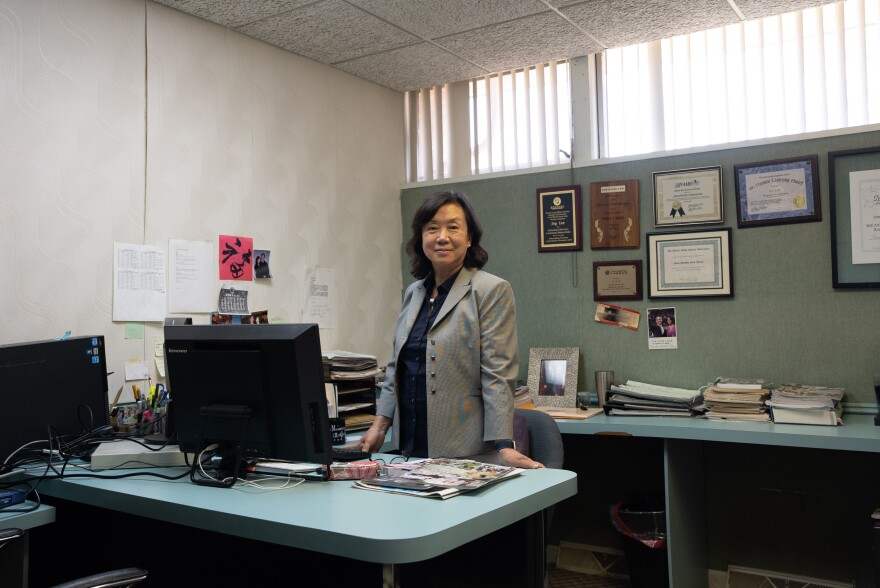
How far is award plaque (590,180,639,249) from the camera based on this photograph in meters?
3.38

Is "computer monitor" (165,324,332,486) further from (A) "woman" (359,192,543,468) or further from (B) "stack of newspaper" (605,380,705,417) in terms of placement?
(B) "stack of newspaper" (605,380,705,417)

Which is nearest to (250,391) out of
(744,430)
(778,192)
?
(744,430)

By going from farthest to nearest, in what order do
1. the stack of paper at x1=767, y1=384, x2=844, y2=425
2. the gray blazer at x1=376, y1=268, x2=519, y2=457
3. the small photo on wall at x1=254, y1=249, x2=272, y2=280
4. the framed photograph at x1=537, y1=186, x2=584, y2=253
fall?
1. the framed photograph at x1=537, y1=186, x2=584, y2=253
2. the small photo on wall at x1=254, y1=249, x2=272, y2=280
3. the stack of paper at x1=767, y1=384, x2=844, y2=425
4. the gray blazer at x1=376, y1=268, x2=519, y2=457

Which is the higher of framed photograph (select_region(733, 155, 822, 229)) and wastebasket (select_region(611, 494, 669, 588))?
framed photograph (select_region(733, 155, 822, 229))

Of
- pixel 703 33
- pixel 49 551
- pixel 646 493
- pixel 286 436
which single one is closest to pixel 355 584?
pixel 286 436

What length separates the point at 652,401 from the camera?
121 inches

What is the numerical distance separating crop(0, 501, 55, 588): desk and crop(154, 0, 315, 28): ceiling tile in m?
1.93

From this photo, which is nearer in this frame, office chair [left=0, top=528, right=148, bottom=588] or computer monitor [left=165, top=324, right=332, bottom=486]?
office chair [left=0, top=528, right=148, bottom=588]

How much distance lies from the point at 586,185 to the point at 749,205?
2.37ft

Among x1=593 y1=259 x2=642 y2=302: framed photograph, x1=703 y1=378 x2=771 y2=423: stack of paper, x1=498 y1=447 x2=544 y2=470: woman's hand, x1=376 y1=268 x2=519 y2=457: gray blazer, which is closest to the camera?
x1=498 y1=447 x2=544 y2=470: woman's hand

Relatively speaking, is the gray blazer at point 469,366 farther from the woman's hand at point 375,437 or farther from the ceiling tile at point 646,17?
the ceiling tile at point 646,17

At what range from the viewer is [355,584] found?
5.44 ft

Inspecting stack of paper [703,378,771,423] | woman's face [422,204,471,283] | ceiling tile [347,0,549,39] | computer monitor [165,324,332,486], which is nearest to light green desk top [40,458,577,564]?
computer monitor [165,324,332,486]

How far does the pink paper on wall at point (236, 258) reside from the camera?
313 centimetres
